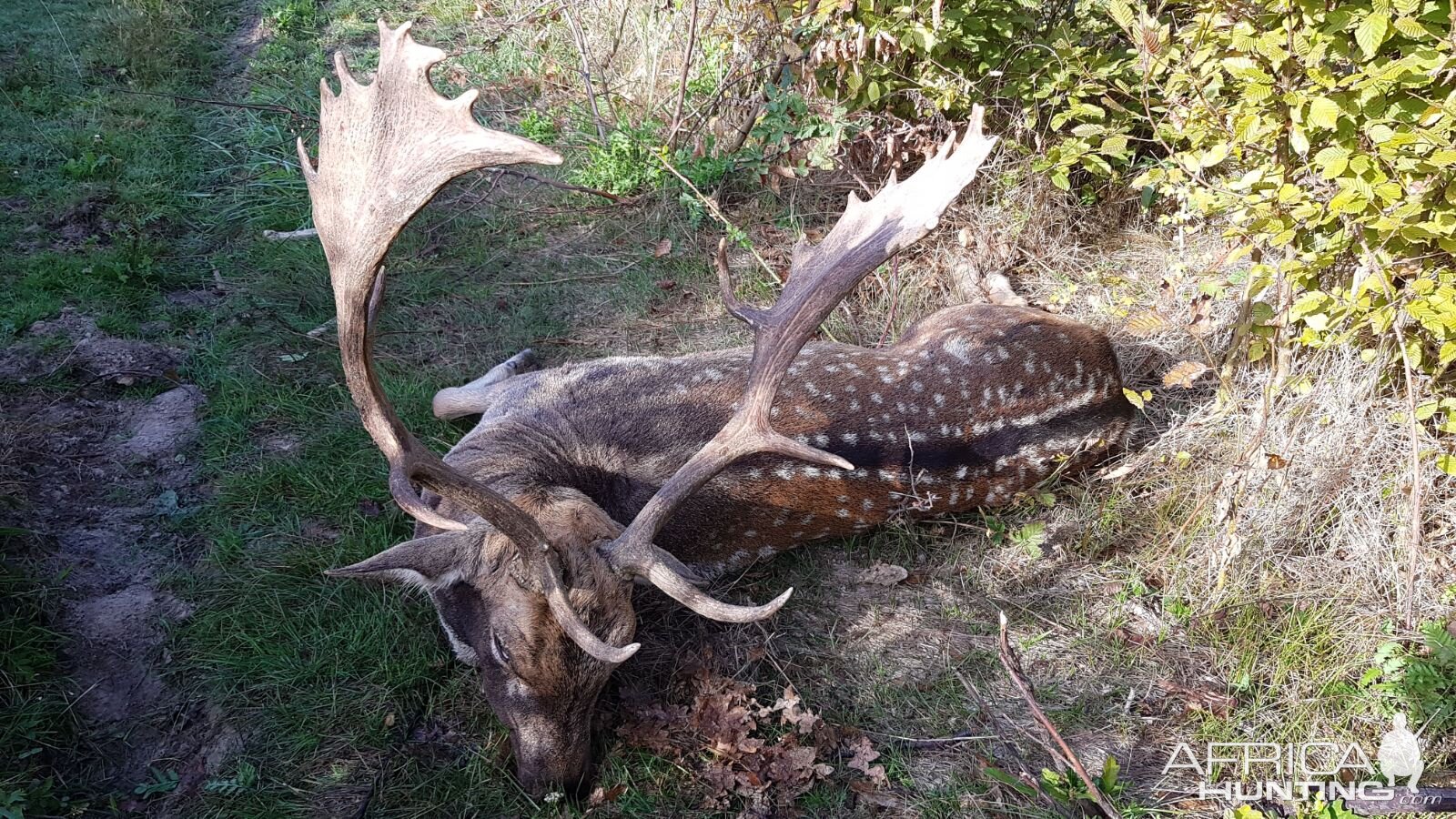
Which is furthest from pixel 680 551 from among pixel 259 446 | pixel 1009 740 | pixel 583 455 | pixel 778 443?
pixel 259 446

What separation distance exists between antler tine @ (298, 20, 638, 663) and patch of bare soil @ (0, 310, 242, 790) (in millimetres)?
1410

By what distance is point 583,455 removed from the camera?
161 inches

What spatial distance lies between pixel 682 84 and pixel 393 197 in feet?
11.3

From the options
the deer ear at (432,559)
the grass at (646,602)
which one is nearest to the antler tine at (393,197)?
the deer ear at (432,559)

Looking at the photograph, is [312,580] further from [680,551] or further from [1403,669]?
[1403,669]

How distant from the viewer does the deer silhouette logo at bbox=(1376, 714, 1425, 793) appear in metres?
3.34

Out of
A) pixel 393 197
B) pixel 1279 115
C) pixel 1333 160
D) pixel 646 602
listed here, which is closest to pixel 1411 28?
pixel 1333 160

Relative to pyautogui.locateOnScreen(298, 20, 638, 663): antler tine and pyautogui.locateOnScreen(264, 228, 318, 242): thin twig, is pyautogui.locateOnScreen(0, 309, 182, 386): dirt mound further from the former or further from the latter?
pyautogui.locateOnScreen(298, 20, 638, 663): antler tine

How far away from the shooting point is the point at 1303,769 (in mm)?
3449

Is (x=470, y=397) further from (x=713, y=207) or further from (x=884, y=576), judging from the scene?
(x=884, y=576)

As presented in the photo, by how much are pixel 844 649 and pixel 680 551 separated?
81cm

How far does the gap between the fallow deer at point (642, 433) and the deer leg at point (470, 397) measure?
0.01m

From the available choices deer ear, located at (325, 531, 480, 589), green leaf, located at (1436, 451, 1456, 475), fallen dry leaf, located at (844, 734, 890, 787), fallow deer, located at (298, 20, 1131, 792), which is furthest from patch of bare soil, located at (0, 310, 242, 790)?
green leaf, located at (1436, 451, 1456, 475)

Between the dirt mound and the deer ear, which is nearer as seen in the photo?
the deer ear
